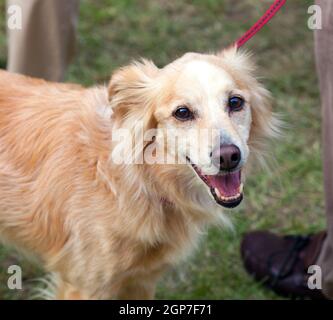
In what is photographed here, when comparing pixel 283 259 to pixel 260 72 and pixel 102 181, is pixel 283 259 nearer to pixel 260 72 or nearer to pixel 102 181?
pixel 102 181

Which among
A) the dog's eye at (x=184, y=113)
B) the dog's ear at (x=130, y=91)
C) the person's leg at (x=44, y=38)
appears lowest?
the dog's eye at (x=184, y=113)

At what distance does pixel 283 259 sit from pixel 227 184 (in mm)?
1121

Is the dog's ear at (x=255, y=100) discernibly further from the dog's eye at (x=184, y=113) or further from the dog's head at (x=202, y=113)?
the dog's eye at (x=184, y=113)

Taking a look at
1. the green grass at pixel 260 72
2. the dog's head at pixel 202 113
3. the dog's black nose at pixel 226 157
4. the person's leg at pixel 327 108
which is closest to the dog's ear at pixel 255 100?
the dog's head at pixel 202 113

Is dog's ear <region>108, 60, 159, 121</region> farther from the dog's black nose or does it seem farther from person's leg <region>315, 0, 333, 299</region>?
person's leg <region>315, 0, 333, 299</region>

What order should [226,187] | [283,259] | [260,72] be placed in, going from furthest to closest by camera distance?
[260,72] → [283,259] → [226,187]

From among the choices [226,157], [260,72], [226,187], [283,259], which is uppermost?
[260,72]

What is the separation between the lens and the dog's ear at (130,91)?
248 centimetres

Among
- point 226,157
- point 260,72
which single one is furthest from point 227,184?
point 260,72

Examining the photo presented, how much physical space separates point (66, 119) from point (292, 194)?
1.66 metres

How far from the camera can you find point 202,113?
2346 millimetres

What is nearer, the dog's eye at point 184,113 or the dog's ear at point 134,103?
the dog's eye at point 184,113

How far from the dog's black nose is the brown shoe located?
1144mm
